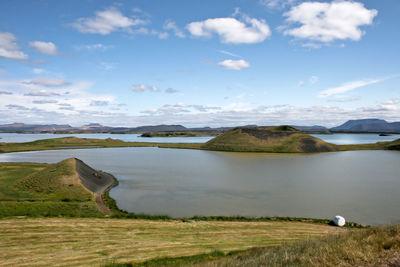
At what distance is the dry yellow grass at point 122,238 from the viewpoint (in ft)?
35.2

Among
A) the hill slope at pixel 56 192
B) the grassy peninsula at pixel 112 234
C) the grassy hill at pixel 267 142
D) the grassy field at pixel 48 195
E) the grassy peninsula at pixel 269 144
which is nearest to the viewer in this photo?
the grassy peninsula at pixel 112 234

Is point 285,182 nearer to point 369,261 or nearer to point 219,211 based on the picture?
point 219,211

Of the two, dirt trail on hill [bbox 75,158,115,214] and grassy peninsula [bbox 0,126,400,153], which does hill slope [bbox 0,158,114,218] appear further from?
grassy peninsula [bbox 0,126,400,153]

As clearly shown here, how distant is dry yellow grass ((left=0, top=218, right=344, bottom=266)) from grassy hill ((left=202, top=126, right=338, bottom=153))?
63.1 metres

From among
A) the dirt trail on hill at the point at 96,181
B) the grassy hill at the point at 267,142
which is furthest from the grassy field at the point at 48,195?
the grassy hill at the point at 267,142

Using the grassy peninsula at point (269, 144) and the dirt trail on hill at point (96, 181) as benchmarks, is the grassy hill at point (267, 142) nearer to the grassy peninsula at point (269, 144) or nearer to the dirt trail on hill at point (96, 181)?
the grassy peninsula at point (269, 144)

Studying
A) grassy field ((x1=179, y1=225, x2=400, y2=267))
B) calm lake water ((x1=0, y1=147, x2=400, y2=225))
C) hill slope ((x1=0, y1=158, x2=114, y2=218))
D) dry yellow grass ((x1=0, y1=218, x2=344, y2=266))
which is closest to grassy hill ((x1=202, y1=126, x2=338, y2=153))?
calm lake water ((x1=0, y1=147, x2=400, y2=225))

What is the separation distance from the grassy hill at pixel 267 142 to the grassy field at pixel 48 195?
58644 mm

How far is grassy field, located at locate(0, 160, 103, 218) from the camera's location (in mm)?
18812

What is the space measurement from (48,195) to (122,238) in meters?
15.4

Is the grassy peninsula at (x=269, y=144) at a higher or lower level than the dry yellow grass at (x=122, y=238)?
higher

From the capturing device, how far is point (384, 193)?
25.8 meters

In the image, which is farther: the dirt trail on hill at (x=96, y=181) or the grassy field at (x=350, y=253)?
the dirt trail on hill at (x=96, y=181)

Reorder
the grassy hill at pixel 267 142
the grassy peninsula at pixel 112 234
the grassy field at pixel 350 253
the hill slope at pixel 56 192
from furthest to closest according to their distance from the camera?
the grassy hill at pixel 267 142 → the hill slope at pixel 56 192 → the grassy peninsula at pixel 112 234 → the grassy field at pixel 350 253
